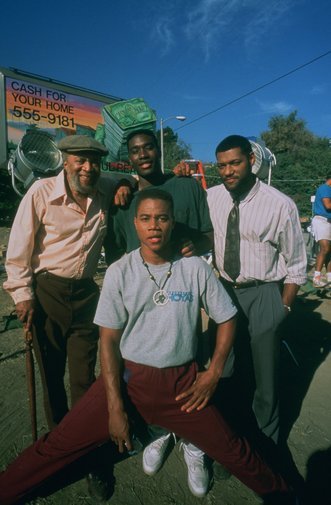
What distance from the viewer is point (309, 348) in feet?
16.2

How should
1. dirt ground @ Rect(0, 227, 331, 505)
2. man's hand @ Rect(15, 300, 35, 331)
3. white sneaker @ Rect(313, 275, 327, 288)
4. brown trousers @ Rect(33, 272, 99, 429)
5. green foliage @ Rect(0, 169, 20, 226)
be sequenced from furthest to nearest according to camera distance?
1. green foliage @ Rect(0, 169, 20, 226)
2. white sneaker @ Rect(313, 275, 327, 288)
3. brown trousers @ Rect(33, 272, 99, 429)
4. man's hand @ Rect(15, 300, 35, 331)
5. dirt ground @ Rect(0, 227, 331, 505)

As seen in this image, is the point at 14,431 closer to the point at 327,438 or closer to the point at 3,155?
the point at 327,438

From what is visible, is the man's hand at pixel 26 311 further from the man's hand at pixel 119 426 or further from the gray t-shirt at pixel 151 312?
the man's hand at pixel 119 426

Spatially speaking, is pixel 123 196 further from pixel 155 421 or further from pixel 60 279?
pixel 155 421

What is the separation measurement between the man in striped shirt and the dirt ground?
467mm

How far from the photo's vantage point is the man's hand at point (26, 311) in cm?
266

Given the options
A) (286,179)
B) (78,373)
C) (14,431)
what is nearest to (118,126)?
(78,373)

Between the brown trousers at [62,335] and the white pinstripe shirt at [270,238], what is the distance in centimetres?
132

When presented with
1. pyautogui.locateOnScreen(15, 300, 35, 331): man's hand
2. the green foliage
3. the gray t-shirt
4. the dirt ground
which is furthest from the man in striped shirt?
the green foliage

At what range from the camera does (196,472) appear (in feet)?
8.59

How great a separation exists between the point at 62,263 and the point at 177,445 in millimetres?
1903

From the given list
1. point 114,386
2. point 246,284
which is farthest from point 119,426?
point 246,284

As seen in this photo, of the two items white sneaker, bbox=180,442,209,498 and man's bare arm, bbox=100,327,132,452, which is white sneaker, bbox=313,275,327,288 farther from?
man's bare arm, bbox=100,327,132,452

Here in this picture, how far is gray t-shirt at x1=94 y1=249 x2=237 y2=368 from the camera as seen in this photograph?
2.13 m
